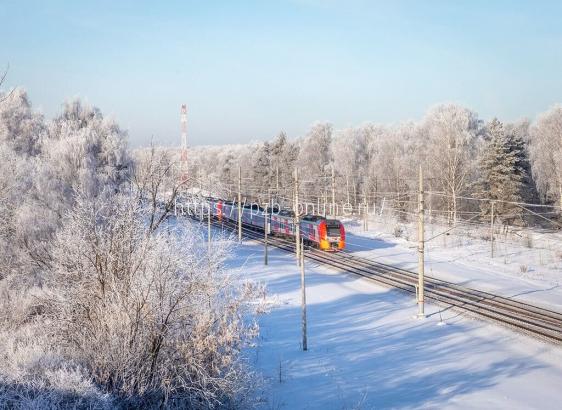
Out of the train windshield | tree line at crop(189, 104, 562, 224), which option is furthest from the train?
tree line at crop(189, 104, 562, 224)

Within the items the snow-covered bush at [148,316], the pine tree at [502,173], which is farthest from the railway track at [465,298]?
the pine tree at [502,173]

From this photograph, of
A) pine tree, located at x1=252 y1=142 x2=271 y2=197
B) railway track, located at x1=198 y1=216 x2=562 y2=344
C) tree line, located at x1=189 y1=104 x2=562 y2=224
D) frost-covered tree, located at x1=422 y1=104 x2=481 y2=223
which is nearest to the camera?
railway track, located at x1=198 y1=216 x2=562 y2=344

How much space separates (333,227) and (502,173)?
18869 mm

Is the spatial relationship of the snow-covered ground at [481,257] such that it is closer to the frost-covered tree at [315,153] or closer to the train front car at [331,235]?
the train front car at [331,235]

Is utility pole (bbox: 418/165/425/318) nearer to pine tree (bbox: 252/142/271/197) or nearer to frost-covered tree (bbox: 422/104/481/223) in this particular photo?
frost-covered tree (bbox: 422/104/481/223)

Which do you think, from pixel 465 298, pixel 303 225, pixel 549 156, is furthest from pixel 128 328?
pixel 549 156

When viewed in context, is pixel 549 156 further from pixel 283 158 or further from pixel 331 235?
pixel 283 158

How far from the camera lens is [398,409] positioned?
1350 centimetres

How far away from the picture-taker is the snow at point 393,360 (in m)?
14.1

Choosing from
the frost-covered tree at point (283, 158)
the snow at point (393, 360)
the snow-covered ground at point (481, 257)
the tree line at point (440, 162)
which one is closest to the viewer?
the snow at point (393, 360)

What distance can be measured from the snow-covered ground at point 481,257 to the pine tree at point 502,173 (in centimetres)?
230

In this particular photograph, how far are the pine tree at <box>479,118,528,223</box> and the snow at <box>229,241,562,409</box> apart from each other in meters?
24.5

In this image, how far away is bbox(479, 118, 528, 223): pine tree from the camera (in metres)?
44.7

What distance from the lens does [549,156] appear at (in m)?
51.6
